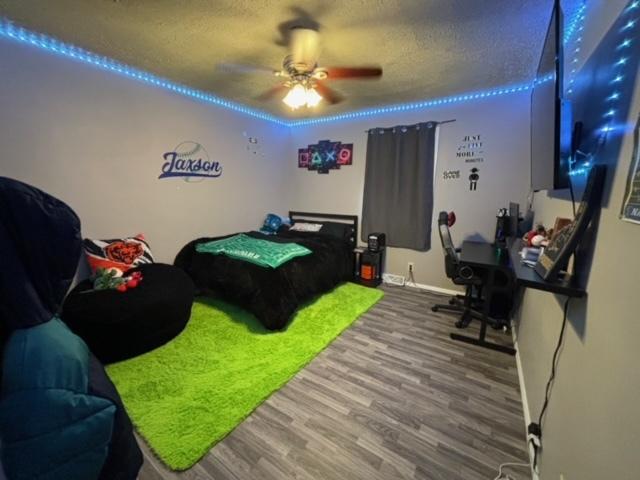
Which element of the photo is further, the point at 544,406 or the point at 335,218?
the point at 335,218

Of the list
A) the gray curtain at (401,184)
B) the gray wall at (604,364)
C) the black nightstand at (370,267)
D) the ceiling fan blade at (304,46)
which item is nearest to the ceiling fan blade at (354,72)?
the ceiling fan blade at (304,46)

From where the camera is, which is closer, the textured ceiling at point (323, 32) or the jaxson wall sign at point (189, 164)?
the textured ceiling at point (323, 32)

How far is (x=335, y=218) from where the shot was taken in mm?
4426

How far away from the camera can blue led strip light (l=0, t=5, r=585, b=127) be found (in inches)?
81.2

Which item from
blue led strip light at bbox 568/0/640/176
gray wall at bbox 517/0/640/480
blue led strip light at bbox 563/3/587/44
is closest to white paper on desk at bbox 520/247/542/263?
gray wall at bbox 517/0/640/480

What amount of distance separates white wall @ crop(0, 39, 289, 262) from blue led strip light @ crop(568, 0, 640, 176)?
3561 millimetres

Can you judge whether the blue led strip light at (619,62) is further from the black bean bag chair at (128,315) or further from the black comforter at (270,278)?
the black bean bag chair at (128,315)

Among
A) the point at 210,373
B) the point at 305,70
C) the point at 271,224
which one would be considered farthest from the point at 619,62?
the point at 271,224

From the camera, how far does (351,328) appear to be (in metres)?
2.71

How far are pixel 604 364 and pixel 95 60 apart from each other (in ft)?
12.9

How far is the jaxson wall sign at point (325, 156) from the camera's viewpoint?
→ 4191mm

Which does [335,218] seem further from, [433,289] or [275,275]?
[275,275]

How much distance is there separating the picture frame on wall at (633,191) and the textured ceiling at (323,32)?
137 centimetres

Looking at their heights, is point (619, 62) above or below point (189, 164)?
above
